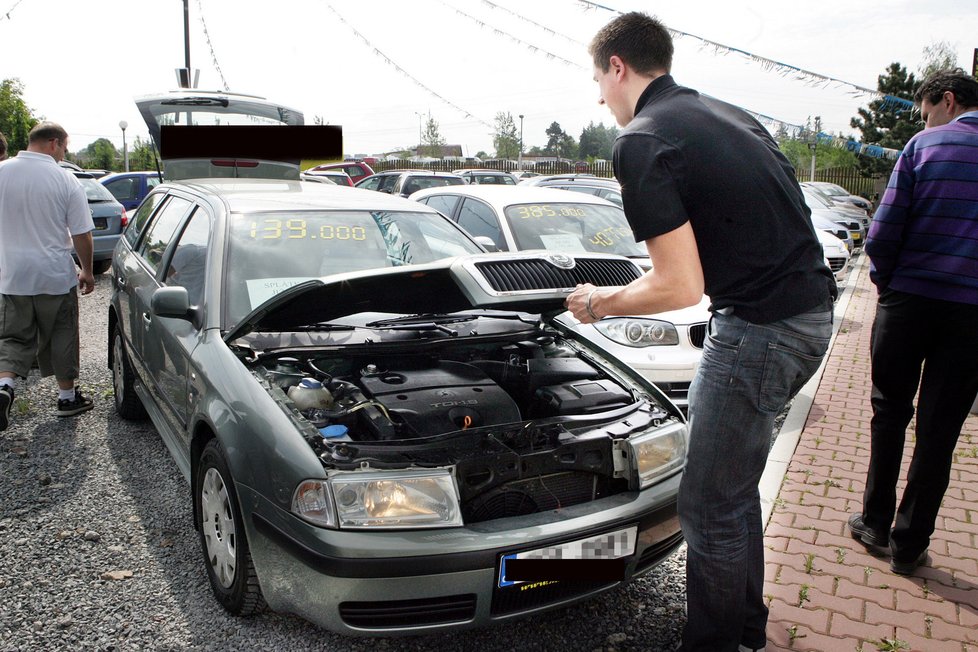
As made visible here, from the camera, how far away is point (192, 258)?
3.69m

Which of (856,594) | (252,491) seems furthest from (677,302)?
(856,594)

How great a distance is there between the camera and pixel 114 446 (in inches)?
176

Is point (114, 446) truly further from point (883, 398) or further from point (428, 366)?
point (883, 398)

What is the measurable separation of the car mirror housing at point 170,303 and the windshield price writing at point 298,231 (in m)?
0.57

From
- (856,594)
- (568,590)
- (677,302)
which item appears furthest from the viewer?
(856,594)

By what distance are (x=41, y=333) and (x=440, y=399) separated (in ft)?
12.4

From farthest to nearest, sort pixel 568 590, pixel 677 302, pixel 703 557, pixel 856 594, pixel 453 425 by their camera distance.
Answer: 1. pixel 856 594
2. pixel 453 425
3. pixel 568 590
4. pixel 703 557
5. pixel 677 302

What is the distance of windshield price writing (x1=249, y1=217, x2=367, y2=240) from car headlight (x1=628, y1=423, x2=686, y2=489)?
1.95 m

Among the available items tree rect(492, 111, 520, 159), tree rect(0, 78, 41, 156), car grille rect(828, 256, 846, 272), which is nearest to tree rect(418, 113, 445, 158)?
tree rect(492, 111, 520, 159)

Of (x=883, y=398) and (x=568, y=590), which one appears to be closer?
(x=568, y=590)

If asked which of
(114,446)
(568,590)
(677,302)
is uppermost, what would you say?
(677,302)

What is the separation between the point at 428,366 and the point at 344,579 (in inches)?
44.1

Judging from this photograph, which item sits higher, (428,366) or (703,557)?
(428,366)

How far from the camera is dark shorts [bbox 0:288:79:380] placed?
4.89 metres
